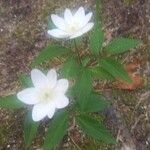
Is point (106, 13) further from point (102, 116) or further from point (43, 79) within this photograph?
point (43, 79)

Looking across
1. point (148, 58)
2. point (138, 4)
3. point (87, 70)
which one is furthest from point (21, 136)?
point (138, 4)

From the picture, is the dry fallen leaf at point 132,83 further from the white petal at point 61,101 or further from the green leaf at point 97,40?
the white petal at point 61,101

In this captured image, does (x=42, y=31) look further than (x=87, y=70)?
Yes

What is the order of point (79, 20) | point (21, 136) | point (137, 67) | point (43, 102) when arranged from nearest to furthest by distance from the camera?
point (43, 102) < point (79, 20) < point (21, 136) < point (137, 67)

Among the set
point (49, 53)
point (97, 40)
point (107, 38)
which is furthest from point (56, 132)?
point (107, 38)

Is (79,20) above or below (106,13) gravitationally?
below

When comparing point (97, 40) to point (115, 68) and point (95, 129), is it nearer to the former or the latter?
point (115, 68)
